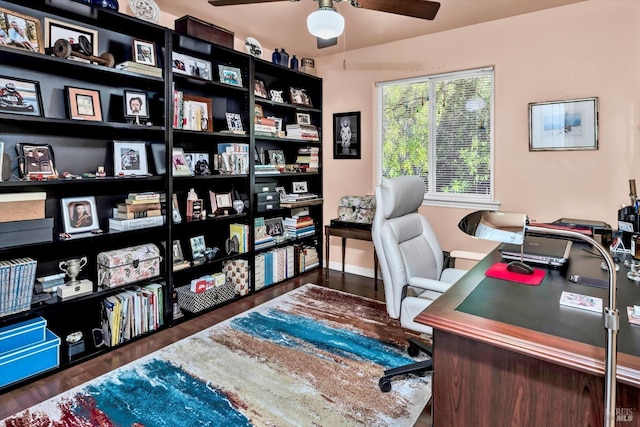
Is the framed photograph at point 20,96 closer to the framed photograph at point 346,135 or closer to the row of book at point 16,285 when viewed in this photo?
the row of book at point 16,285

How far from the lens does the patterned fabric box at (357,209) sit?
3.76m

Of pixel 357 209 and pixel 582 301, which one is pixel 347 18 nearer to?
pixel 357 209

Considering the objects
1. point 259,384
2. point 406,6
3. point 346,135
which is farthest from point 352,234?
point 406,6

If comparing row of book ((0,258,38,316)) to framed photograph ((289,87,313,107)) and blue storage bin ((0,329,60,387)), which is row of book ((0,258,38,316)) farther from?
framed photograph ((289,87,313,107))

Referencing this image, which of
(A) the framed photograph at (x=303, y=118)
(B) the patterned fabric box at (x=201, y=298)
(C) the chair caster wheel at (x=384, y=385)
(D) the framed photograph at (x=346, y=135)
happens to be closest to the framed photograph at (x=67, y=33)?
(B) the patterned fabric box at (x=201, y=298)

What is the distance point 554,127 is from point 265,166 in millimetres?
2511

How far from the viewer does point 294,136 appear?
4.02 m

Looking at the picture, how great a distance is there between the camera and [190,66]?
3068 mm

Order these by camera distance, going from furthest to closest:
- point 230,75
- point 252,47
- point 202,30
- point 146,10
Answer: point 252,47, point 230,75, point 202,30, point 146,10

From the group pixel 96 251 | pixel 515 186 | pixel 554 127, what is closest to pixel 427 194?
pixel 515 186

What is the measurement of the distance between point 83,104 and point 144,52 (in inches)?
23.1

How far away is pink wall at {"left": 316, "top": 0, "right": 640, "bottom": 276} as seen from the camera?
2.73m

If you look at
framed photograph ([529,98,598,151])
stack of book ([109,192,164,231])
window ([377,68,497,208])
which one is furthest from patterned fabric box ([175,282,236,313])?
framed photograph ([529,98,598,151])

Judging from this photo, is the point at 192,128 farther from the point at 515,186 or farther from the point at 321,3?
the point at 515,186
